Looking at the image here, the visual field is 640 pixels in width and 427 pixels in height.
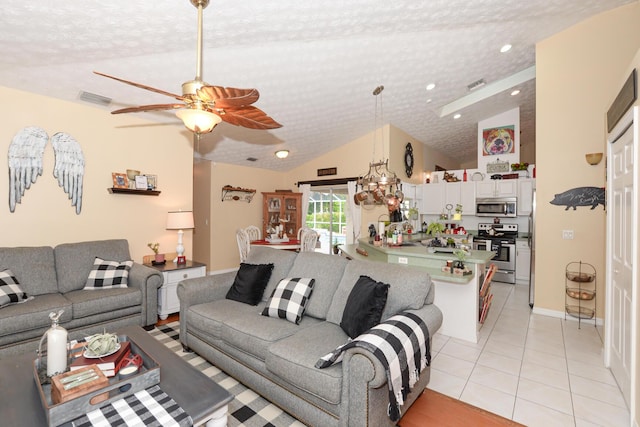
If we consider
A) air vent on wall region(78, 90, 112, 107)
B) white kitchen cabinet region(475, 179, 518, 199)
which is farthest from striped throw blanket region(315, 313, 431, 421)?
white kitchen cabinet region(475, 179, 518, 199)

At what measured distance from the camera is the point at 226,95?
72.1 inches

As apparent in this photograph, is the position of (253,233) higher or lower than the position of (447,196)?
lower

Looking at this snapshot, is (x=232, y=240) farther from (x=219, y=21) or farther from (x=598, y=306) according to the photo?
(x=598, y=306)

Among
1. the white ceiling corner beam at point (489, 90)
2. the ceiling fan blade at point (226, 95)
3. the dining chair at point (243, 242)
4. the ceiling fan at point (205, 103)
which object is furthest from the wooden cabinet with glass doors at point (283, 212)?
the ceiling fan blade at point (226, 95)

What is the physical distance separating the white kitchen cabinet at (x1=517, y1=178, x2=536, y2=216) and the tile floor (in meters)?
2.71

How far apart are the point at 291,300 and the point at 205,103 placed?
166cm

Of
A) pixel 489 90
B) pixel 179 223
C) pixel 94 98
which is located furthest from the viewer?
pixel 489 90

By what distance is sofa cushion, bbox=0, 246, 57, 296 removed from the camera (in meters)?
2.92

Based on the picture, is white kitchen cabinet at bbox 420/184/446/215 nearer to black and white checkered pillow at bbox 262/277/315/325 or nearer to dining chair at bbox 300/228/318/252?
dining chair at bbox 300/228/318/252

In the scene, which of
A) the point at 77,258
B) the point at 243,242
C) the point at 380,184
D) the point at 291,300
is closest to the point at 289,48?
the point at 380,184

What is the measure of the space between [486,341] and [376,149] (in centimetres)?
412

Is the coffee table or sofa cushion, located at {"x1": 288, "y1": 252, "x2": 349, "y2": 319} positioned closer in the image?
the coffee table

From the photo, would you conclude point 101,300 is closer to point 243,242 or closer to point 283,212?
point 243,242

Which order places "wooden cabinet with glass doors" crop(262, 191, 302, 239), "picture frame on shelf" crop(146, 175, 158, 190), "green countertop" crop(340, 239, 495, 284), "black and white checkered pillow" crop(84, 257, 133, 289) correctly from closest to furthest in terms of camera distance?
"green countertop" crop(340, 239, 495, 284) < "black and white checkered pillow" crop(84, 257, 133, 289) < "picture frame on shelf" crop(146, 175, 158, 190) < "wooden cabinet with glass doors" crop(262, 191, 302, 239)
